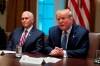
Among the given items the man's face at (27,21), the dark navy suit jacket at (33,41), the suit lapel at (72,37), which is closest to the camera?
the suit lapel at (72,37)

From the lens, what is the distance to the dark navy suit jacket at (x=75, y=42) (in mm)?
3182

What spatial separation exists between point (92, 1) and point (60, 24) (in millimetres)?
1568

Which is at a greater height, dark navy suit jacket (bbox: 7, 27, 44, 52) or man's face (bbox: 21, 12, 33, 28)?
man's face (bbox: 21, 12, 33, 28)

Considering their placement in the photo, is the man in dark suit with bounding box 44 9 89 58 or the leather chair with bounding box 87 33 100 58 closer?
the man in dark suit with bounding box 44 9 89 58

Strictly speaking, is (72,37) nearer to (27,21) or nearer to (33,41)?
(33,41)

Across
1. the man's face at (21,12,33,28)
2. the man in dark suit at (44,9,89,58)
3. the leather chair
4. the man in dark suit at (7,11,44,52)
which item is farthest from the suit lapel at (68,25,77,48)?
the man's face at (21,12,33,28)

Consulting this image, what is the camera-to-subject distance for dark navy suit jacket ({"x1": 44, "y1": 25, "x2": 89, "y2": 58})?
318cm

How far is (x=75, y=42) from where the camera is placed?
3295 millimetres

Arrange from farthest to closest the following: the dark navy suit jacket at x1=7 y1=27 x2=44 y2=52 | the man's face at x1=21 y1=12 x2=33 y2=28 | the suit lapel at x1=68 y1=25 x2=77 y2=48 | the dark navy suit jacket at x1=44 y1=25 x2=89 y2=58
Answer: the man's face at x1=21 y1=12 x2=33 y2=28 → the dark navy suit jacket at x1=7 y1=27 x2=44 y2=52 → the suit lapel at x1=68 y1=25 x2=77 y2=48 → the dark navy suit jacket at x1=44 y1=25 x2=89 y2=58

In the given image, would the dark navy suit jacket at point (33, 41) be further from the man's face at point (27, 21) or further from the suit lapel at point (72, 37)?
the suit lapel at point (72, 37)

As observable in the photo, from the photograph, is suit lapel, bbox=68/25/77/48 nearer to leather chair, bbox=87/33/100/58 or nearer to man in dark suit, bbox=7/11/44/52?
leather chair, bbox=87/33/100/58

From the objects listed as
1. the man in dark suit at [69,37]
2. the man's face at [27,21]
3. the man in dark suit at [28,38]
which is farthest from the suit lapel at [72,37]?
the man's face at [27,21]

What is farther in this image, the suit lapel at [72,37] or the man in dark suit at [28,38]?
the man in dark suit at [28,38]

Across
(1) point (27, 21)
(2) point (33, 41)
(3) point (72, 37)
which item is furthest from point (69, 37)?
(1) point (27, 21)
